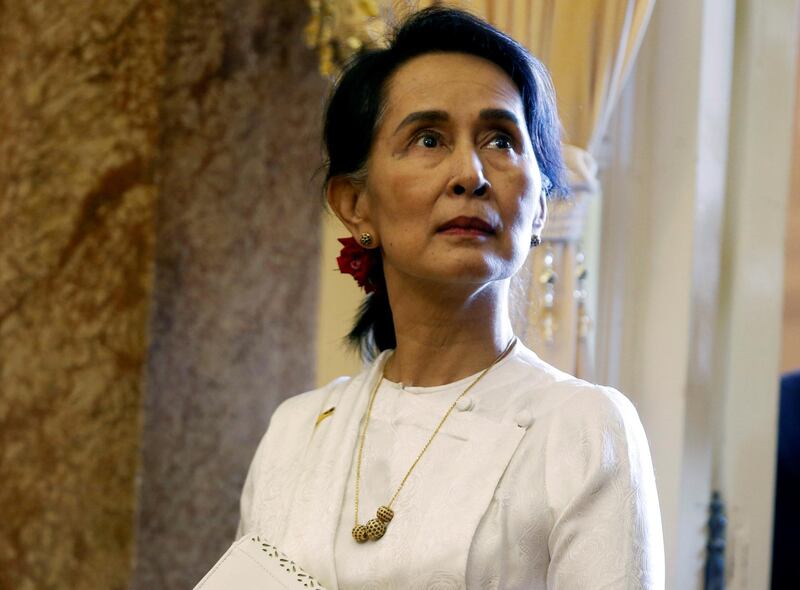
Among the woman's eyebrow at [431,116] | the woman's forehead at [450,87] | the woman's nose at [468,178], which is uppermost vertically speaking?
the woman's forehead at [450,87]

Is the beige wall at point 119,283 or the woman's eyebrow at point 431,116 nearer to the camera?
the woman's eyebrow at point 431,116

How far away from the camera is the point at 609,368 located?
8.32ft

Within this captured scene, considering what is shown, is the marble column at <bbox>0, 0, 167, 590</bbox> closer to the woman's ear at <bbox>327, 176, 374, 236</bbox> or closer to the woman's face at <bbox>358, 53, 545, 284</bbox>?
the woman's ear at <bbox>327, 176, 374, 236</bbox>

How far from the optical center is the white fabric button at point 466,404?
5.74 feet

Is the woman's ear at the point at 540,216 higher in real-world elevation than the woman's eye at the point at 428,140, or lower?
lower

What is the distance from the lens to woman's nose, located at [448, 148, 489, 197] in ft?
5.54

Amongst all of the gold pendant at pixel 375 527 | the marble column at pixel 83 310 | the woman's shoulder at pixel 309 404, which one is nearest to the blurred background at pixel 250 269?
the marble column at pixel 83 310

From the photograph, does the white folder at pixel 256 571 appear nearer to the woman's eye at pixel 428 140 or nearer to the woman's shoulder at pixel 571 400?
the woman's shoulder at pixel 571 400

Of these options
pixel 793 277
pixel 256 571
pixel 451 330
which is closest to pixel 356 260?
pixel 451 330

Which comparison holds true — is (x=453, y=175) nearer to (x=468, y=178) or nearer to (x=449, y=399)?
(x=468, y=178)

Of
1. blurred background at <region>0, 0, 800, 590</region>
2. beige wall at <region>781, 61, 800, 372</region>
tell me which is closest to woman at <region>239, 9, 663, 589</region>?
blurred background at <region>0, 0, 800, 590</region>

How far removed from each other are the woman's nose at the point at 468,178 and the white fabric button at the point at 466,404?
313 mm

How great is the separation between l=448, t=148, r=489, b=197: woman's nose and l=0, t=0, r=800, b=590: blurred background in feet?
1.79

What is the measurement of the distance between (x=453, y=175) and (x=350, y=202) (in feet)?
0.90
